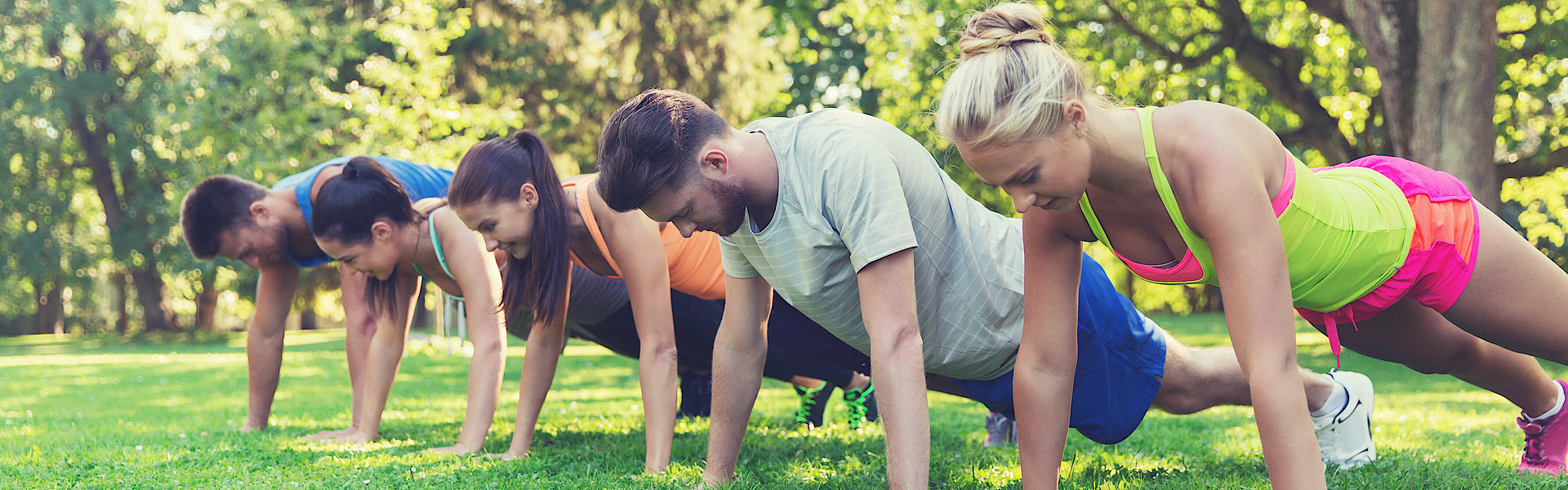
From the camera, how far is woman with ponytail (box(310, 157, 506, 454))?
4391mm

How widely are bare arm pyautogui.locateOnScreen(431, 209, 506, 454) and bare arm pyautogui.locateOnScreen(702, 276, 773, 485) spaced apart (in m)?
1.35

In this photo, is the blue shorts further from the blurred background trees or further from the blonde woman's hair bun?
the blonde woman's hair bun

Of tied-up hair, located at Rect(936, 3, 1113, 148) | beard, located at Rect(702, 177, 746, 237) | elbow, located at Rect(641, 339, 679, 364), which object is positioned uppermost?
tied-up hair, located at Rect(936, 3, 1113, 148)

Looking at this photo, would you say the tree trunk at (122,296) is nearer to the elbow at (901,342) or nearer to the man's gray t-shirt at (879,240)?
the man's gray t-shirt at (879,240)

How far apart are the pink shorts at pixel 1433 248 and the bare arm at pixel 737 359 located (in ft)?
5.69

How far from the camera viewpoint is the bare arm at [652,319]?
380cm

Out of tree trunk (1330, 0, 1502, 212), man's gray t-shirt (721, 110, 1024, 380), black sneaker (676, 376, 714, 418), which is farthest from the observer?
tree trunk (1330, 0, 1502, 212)

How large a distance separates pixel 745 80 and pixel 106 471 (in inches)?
666

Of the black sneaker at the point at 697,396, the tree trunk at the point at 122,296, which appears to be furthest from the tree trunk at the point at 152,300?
the black sneaker at the point at 697,396

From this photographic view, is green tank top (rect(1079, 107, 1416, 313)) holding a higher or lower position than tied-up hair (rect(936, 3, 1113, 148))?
lower

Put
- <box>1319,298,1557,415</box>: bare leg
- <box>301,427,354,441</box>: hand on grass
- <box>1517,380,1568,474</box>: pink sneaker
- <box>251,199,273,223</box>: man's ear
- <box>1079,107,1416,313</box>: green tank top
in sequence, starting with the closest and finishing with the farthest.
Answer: <box>1079,107,1416,313</box>: green tank top, <box>1319,298,1557,415</box>: bare leg, <box>1517,380,1568,474</box>: pink sneaker, <box>301,427,354,441</box>: hand on grass, <box>251,199,273,223</box>: man's ear

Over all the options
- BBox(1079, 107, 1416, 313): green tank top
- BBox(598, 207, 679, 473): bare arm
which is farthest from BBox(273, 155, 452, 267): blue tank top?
BBox(1079, 107, 1416, 313): green tank top

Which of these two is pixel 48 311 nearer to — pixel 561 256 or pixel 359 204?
pixel 359 204

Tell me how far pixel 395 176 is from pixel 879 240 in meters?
3.58
